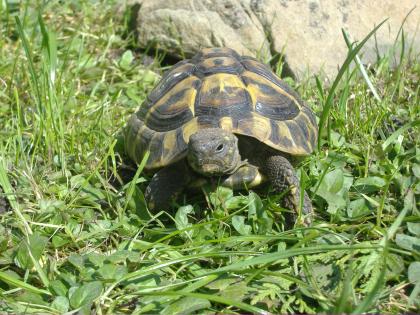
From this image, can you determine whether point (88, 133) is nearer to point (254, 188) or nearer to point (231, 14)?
point (254, 188)

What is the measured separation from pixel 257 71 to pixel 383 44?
1.58 metres

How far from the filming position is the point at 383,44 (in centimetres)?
466

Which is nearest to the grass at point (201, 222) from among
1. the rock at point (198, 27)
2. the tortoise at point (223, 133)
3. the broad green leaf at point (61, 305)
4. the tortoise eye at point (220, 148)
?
the broad green leaf at point (61, 305)

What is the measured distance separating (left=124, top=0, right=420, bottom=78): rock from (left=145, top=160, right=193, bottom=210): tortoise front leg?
5.49 feet

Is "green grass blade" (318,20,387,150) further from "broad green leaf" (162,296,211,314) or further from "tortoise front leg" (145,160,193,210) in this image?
"broad green leaf" (162,296,211,314)

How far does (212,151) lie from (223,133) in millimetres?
131

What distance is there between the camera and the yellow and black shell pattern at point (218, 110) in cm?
314

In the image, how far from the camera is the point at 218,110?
3.15 m

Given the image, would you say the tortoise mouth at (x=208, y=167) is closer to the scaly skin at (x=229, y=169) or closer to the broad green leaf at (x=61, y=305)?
the scaly skin at (x=229, y=169)

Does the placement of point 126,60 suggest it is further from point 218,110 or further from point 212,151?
point 212,151

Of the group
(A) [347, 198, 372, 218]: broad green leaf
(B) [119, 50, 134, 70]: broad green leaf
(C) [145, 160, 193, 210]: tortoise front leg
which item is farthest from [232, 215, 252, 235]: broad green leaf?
(B) [119, 50, 134, 70]: broad green leaf

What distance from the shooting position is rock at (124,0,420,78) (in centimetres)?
462

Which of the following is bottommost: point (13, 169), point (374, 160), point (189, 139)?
point (13, 169)

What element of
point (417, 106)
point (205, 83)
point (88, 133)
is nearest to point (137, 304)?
point (205, 83)
